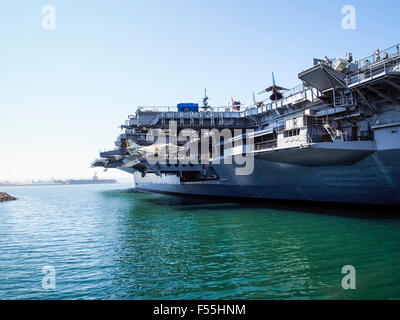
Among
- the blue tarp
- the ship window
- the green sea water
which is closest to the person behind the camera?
the green sea water

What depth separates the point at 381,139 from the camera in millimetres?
14531

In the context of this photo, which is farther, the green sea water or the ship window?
the ship window

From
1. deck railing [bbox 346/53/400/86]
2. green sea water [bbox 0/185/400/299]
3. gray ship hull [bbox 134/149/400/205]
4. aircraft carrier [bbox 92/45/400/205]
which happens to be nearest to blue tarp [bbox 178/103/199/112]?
aircraft carrier [bbox 92/45/400/205]

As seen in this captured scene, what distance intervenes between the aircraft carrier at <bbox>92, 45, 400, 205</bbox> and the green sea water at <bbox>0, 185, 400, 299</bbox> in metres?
3.06

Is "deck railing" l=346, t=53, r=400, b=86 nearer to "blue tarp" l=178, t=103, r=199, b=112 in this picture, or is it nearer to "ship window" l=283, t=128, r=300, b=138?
"ship window" l=283, t=128, r=300, b=138

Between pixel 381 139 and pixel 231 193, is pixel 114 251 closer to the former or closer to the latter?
pixel 381 139

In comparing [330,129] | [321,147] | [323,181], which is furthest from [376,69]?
[323,181]

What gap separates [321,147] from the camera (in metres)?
15.1

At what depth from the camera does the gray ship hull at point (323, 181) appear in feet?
49.1

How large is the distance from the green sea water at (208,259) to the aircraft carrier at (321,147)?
3.06m

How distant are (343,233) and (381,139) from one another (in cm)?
649

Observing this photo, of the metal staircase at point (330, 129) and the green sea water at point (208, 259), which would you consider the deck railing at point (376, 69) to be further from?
the green sea water at point (208, 259)

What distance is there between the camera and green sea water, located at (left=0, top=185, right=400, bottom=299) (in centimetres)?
586

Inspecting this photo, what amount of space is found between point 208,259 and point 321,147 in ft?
Answer: 32.7
